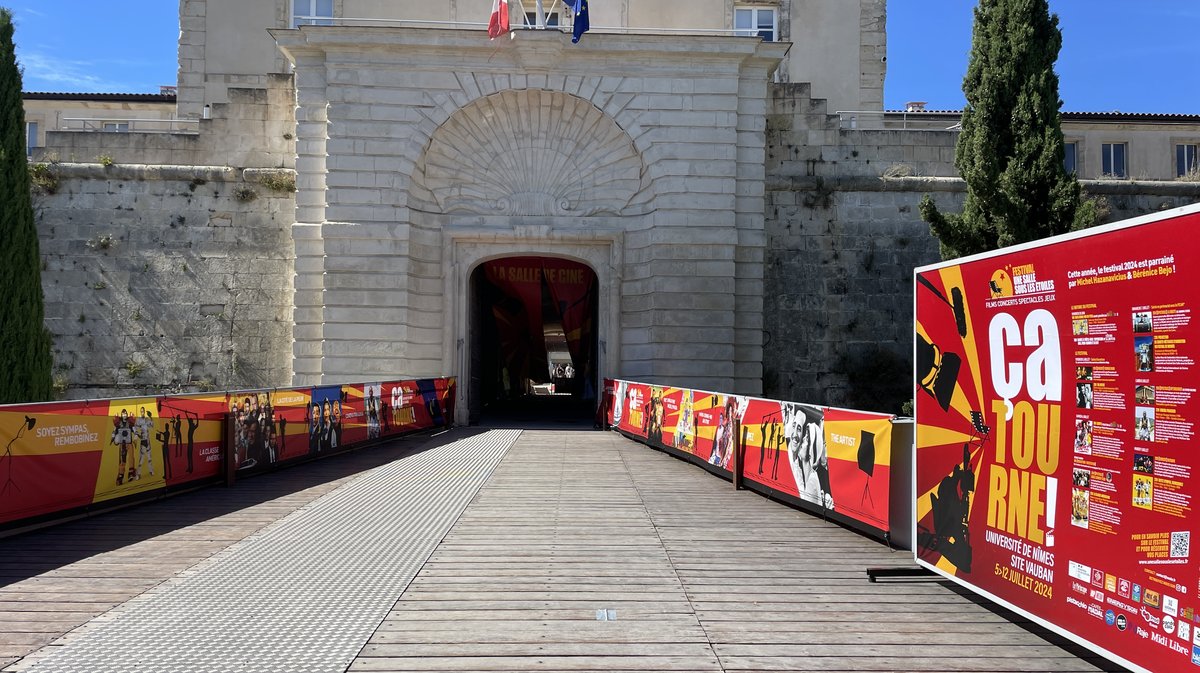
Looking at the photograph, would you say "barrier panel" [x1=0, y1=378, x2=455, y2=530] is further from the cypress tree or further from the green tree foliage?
the green tree foliage

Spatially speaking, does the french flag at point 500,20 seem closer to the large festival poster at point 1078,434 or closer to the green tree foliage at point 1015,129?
the green tree foliage at point 1015,129

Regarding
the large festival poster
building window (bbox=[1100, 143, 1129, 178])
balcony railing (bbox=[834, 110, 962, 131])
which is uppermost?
balcony railing (bbox=[834, 110, 962, 131])

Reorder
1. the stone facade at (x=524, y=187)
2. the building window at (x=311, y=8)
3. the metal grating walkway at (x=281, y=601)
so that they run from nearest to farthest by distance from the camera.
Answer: the metal grating walkway at (x=281, y=601)
the stone facade at (x=524, y=187)
the building window at (x=311, y=8)

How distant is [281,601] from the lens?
6250 millimetres

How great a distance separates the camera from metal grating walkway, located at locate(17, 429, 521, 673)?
16.7 feet

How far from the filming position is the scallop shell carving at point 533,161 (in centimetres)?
2073

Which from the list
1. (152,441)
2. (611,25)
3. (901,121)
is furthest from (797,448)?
(901,121)

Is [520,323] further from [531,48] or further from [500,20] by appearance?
[500,20]

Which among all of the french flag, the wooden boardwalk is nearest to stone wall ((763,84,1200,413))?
the french flag

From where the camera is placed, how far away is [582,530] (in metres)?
8.81

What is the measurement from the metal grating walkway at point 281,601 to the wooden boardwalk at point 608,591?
0.19 meters

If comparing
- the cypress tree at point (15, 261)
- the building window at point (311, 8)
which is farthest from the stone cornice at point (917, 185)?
the cypress tree at point (15, 261)

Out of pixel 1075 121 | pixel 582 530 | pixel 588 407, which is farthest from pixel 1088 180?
pixel 582 530

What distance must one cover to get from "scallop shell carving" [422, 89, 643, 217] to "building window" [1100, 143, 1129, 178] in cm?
1460
